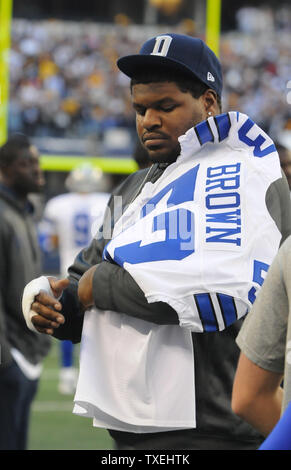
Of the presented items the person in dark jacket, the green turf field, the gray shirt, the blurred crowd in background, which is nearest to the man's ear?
the gray shirt

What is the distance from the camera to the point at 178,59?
201cm

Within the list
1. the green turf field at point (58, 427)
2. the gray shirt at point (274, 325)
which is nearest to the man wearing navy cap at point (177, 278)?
the gray shirt at point (274, 325)

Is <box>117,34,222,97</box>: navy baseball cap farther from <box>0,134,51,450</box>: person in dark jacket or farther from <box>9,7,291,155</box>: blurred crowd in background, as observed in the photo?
<box>9,7,291,155</box>: blurred crowd in background

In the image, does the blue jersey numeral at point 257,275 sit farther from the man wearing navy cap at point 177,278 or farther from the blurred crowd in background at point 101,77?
the blurred crowd in background at point 101,77

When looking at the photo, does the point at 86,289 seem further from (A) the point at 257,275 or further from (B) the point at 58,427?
(B) the point at 58,427

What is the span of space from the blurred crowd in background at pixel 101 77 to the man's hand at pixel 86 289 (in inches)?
549

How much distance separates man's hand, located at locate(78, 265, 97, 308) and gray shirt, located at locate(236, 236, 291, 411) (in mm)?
610

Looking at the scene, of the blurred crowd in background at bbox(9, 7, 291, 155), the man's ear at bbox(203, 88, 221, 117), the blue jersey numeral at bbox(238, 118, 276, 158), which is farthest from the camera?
the blurred crowd in background at bbox(9, 7, 291, 155)

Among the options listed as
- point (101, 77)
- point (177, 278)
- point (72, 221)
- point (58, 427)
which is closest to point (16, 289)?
point (58, 427)

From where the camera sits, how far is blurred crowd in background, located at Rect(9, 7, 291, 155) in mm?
16469

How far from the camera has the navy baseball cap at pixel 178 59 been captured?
2.00m

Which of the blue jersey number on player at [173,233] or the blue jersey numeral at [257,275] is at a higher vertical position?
the blue jersey number on player at [173,233]

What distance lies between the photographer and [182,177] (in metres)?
1.91

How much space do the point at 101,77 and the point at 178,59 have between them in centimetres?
1643
